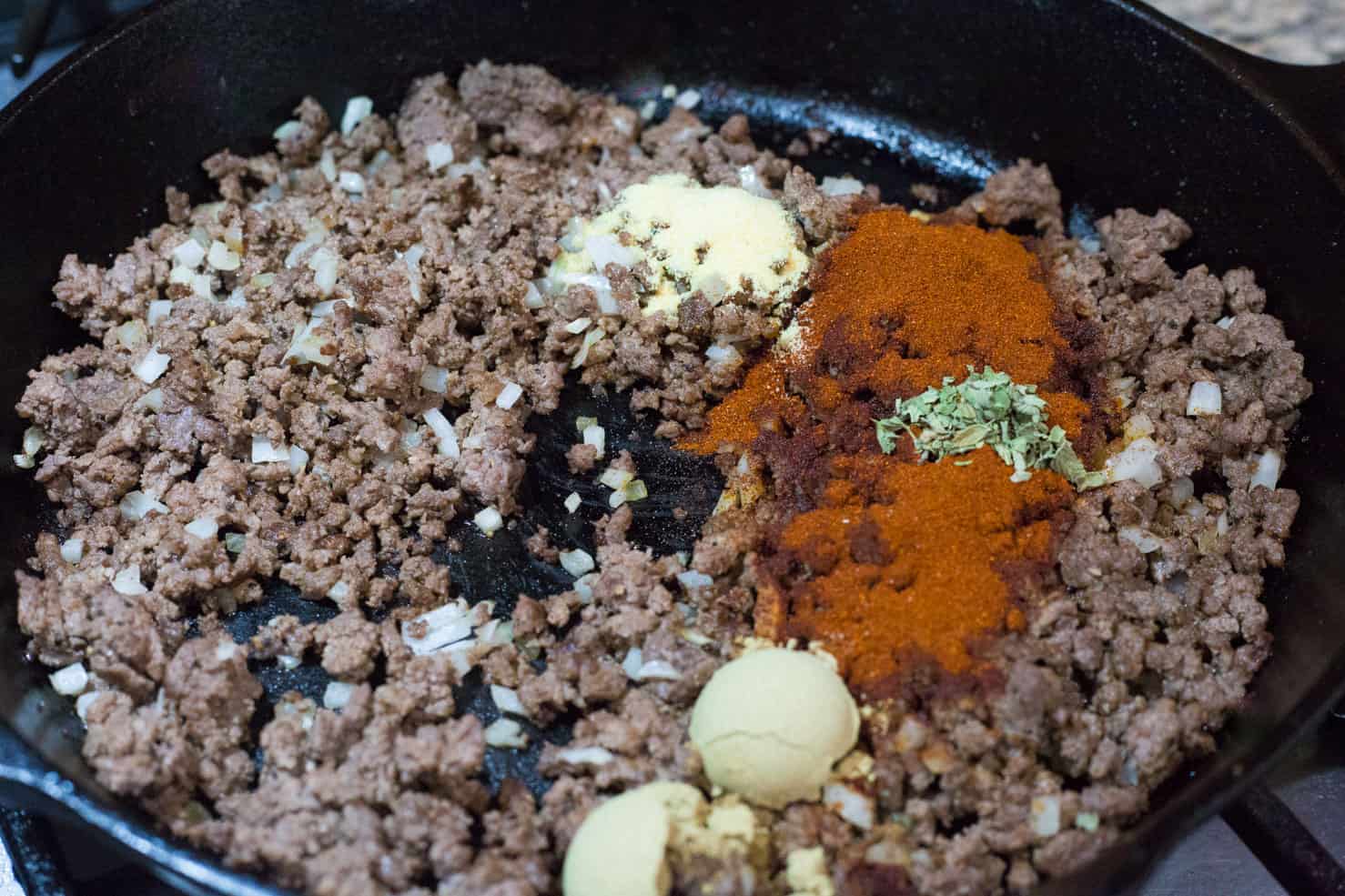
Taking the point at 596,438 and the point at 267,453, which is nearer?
the point at 267,453

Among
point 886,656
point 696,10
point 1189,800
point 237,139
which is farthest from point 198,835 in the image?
point 696,10

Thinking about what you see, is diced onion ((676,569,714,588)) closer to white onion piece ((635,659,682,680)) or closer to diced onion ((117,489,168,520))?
white onion piece ((635,659,682,680))

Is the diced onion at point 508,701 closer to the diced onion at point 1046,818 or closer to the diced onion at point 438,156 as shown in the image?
the diced onion at point 1046,818

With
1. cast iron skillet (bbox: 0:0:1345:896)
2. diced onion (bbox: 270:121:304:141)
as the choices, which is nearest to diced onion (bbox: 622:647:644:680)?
cast iron skillet (bbox: 0:0:1345:896)

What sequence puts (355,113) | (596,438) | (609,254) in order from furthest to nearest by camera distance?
(355,113), (609,254), (596,438)

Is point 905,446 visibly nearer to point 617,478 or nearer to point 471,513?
point 617,478

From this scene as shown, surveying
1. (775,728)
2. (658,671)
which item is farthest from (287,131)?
(775,728)
